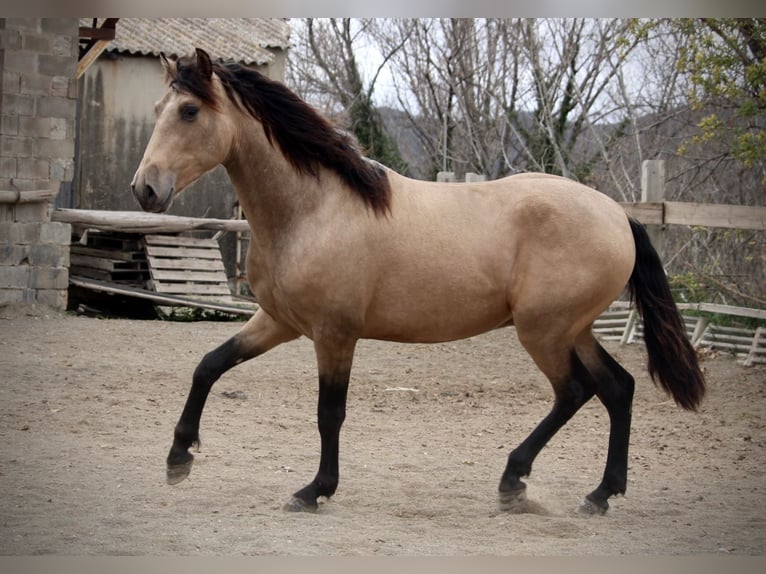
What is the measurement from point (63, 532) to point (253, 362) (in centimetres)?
455

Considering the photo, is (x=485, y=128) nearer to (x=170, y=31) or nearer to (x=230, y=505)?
Answer: (x=170, y=31)

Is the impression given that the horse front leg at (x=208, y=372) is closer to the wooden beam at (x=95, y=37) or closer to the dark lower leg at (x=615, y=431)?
the dark lower leg at (x=615, y=431)

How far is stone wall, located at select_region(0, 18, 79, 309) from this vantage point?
372 inches

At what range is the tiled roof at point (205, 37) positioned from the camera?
562 inches

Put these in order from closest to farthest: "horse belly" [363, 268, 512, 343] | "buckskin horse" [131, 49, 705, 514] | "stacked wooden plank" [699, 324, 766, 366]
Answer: "buckskin horse" [131, 49, 705, 514] → "horse belly" [363, 268, 512, 343] → "stacked wooden plank" [699, 324, 766, 366]

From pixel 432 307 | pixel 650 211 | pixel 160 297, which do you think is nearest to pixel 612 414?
pixel 432 307

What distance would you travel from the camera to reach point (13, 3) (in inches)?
152

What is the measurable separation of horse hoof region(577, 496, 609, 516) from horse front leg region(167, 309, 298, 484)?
1534mm

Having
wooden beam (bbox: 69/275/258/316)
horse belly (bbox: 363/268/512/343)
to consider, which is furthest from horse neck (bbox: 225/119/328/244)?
wooden beam (bbox: 69/275/258/316)

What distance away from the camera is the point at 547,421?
13.5 feet

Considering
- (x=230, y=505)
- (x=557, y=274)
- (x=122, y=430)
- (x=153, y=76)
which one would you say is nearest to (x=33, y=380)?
(x=122, y=430)

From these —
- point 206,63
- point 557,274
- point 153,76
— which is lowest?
point 557,274

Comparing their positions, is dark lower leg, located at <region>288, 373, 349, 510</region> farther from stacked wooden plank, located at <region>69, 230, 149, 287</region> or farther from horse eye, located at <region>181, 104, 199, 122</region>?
stacked wooden plank, located at <region>69, 230, 149, 287</region>

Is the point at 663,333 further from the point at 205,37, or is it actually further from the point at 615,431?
the point at 205,37
